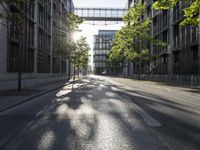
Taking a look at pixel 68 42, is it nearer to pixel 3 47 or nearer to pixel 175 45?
pixel 175 45

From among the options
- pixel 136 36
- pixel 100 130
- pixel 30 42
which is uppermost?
pixel 136 36

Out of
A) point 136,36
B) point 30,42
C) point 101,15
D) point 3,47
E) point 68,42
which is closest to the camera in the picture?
point 3,47

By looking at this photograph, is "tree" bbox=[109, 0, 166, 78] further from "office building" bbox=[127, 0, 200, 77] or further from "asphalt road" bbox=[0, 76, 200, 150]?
"asphalt road" bbox=[0, 76, 200, 150]

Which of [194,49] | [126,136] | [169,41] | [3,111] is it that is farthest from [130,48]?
[126,136]

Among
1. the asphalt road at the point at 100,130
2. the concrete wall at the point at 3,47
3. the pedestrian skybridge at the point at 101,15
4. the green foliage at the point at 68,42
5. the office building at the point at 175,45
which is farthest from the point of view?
the pedestrian skybridge at the point at 101,15

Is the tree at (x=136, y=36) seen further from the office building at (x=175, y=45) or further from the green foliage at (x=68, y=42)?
the green foliage at (x=68, y=42)

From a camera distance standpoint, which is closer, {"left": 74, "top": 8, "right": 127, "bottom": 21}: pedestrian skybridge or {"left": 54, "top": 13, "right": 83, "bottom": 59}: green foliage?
{"left": 54, "top": 13, "right": 83, "bottom": 59}: green foliage

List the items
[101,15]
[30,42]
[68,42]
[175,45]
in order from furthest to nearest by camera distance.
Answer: [101,15], [68,42], [175,45], [30,42]

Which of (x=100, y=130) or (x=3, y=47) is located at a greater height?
(x=3, y=47)

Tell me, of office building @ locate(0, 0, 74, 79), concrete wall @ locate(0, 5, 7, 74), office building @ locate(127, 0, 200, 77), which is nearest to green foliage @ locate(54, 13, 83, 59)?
office building @ locate(0, 0, 74, 79)

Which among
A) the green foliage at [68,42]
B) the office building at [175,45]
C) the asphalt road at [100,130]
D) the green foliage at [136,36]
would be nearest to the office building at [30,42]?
the green foliage at [68,42]

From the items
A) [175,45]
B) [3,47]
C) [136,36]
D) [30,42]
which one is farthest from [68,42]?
[3,47]

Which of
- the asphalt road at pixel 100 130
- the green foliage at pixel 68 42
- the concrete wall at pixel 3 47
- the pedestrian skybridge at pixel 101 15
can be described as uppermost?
the pedestrian skybridge at pixel 101 15

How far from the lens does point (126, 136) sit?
5.74 m
